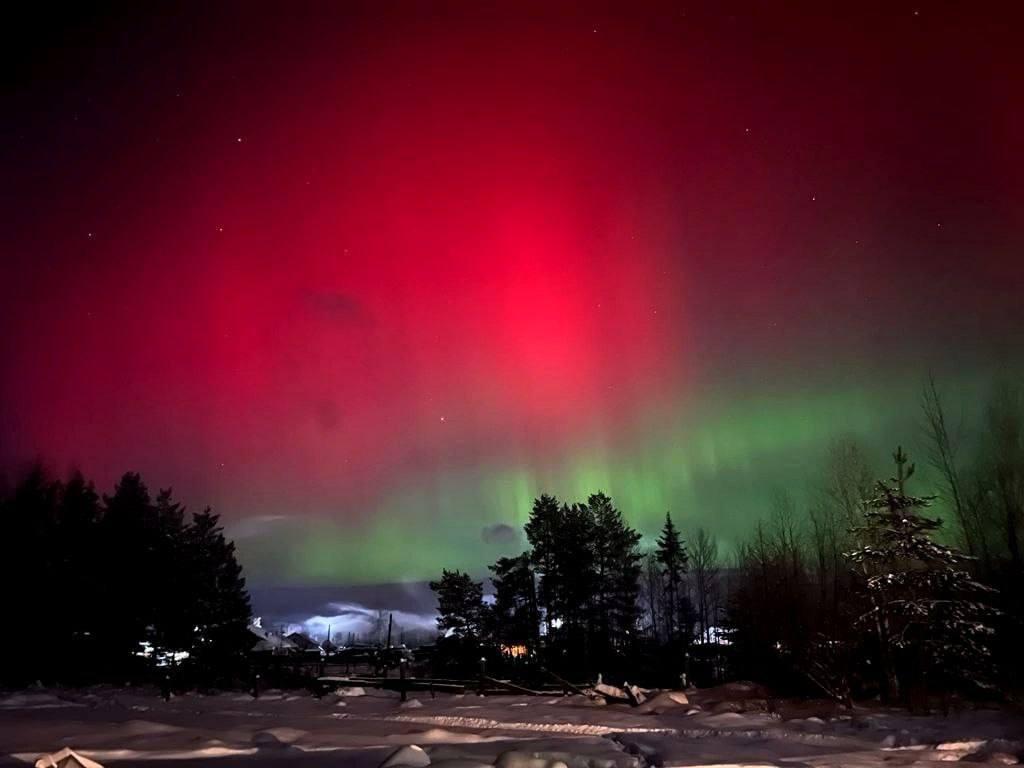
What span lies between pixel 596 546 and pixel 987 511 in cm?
2481

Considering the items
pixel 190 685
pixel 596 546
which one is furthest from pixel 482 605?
pixel 190 685

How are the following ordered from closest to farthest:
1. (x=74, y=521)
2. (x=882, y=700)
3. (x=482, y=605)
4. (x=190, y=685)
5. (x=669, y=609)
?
1. (x=882, y=700)
2. (x=190, y=685)
3. (x=74, y=521)
4. (x=482, y=605)
5. (x=669, y=609)

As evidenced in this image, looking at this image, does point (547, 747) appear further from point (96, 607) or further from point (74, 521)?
point (74, 521)

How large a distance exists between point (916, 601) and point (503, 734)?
49.1 ft

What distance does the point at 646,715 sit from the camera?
2048 cm

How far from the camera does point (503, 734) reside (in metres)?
16.3

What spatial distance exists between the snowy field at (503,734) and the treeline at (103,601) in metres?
11.2

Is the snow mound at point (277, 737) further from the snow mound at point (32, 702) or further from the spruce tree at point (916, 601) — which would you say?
the spruce tree at point (916, 601)

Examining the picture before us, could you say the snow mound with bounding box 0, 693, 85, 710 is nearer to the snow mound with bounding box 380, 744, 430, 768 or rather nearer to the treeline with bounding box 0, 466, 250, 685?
the treeline with bounding box 0, 466, 250, 685

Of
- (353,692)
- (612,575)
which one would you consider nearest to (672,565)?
(612,575)

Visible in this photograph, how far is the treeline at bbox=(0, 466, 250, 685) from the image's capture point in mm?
34562

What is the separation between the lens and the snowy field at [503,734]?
11.9 meters

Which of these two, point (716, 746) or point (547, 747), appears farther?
point (716, 746)

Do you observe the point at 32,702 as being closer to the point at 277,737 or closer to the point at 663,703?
the point at 277,737
